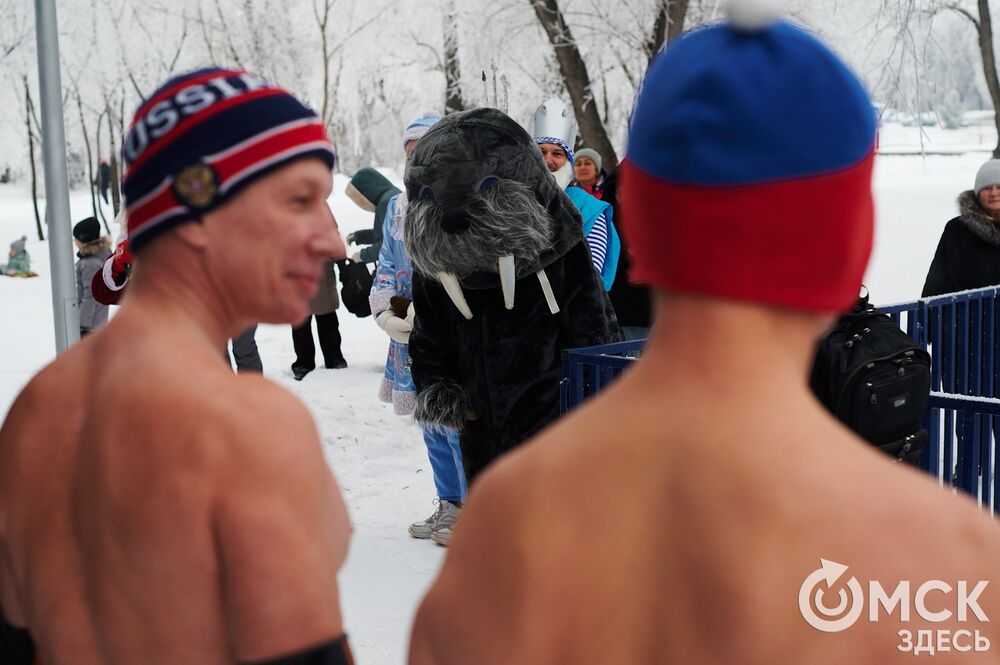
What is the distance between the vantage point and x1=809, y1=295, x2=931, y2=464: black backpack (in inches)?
130

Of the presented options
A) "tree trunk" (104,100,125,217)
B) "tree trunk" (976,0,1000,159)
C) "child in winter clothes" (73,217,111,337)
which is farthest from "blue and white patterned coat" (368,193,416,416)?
"tree trunk" (104,100,125,217)

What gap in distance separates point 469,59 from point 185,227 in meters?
17.6

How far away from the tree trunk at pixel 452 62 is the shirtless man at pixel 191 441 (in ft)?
53.5

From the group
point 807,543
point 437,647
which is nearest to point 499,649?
point 437,647

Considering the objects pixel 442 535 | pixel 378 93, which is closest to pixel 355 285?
pixel 442 535

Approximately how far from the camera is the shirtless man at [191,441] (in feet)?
4.37

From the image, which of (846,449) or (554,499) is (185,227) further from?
(846,449)

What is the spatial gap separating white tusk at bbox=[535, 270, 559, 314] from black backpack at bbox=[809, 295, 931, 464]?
109 cm

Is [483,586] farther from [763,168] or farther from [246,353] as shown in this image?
[246,353]

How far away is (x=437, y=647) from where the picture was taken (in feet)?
3.53

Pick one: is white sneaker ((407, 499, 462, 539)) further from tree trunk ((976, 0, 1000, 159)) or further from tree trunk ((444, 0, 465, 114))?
tree trunk ((976, 0, 1000, 159))

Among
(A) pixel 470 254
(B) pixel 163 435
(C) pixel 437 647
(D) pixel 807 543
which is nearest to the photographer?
(D) pixel 807 543

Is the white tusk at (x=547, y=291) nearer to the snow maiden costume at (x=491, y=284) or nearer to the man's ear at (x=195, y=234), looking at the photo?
the snow maiden costume at (x=491, y=284)

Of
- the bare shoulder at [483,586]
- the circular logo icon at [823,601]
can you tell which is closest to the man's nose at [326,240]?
the bare shoulder at [483,586]
